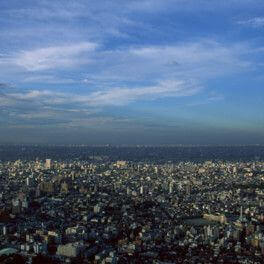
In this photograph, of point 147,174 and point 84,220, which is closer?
point 84,220

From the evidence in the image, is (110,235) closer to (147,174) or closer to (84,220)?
(84,220)

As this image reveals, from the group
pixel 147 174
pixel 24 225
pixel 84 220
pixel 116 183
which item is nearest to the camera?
pixel 24 225

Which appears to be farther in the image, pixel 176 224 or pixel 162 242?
pixel 176 224

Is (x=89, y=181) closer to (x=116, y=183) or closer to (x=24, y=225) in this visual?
(x=116, y=183)

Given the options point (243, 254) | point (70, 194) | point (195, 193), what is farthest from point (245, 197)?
point (243, 254)

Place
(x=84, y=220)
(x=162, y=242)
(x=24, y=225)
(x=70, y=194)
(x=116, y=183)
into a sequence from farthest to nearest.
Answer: (x=116, y=183) < (x=70, y=194) < (x=84, y=220) < (x=24, y=225) < (x=162, y=242)

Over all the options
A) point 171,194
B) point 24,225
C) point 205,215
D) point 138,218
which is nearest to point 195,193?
point 171,194
